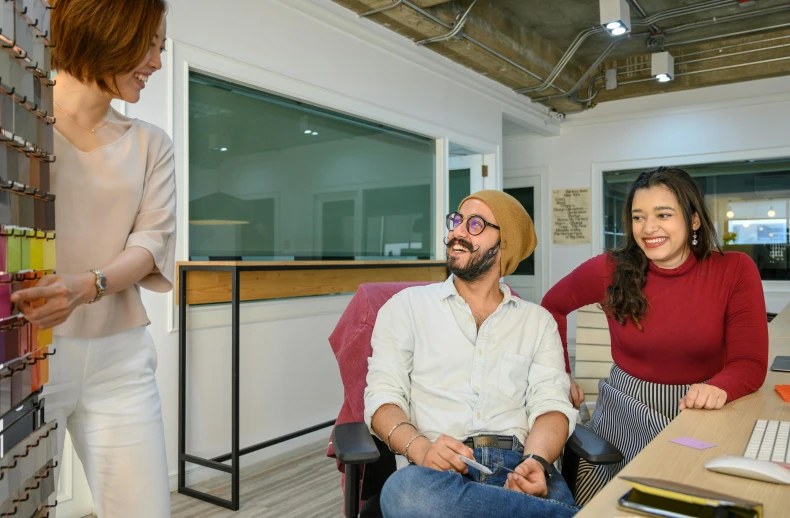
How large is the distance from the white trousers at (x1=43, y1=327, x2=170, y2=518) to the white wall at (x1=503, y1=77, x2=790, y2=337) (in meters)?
6.20

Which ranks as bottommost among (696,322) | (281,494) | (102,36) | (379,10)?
(281,494)

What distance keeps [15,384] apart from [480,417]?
1257 millimetres

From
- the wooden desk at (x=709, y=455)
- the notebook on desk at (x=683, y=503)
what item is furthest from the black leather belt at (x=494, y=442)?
the notebook on desk at (x=683, y=503)

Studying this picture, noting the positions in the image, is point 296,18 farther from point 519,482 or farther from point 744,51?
point 744,51

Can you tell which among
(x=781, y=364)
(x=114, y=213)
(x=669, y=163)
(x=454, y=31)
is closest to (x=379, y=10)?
(x=454, y=31)

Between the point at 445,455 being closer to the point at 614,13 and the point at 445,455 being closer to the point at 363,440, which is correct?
the point at 363,440

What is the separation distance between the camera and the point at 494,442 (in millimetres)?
1676

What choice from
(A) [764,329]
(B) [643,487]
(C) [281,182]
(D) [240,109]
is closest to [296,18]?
(D) [240,109]

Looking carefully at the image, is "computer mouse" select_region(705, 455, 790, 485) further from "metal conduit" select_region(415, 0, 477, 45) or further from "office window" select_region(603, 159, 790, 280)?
"office window" select_region(603, 159, 790, 280)

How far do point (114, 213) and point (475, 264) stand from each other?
1041 mm

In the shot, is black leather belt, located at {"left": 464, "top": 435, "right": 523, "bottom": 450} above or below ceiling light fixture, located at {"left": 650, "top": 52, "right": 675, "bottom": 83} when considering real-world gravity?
below

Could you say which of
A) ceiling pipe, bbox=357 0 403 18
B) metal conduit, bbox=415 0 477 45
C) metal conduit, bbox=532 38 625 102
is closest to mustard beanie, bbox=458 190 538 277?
ceiling pipe, bbox=357 0 403 18

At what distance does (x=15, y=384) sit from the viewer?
2.13 ft

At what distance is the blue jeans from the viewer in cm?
132
